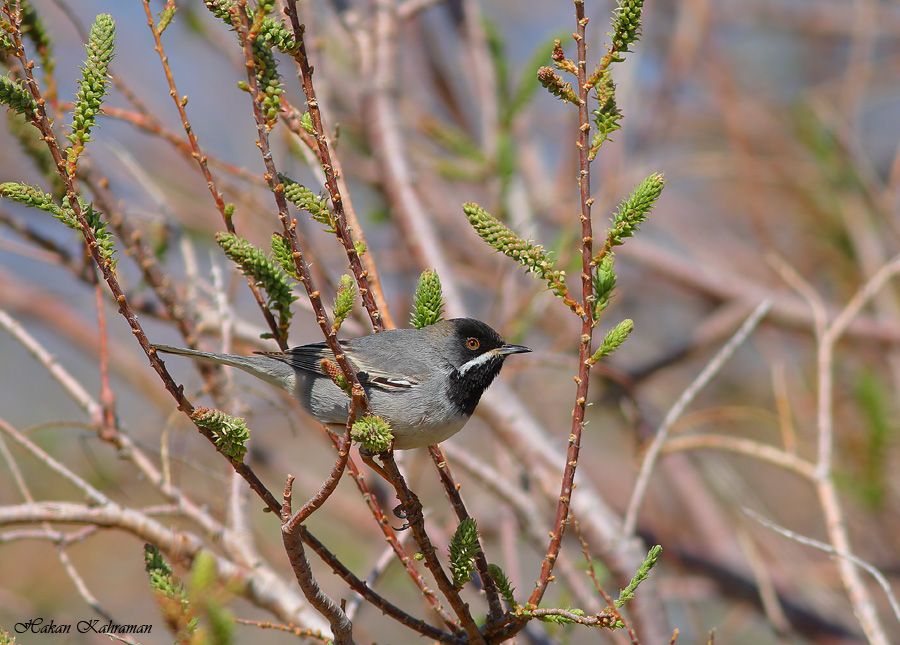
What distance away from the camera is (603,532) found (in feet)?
11.5

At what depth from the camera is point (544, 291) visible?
3.36 m

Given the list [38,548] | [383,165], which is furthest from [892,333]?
[38,548]

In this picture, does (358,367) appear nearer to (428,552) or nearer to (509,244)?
(428,552)

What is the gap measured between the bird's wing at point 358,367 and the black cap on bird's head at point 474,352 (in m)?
0.21

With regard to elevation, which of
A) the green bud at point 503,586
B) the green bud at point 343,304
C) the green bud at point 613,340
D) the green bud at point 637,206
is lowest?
the green bud at point 503,586

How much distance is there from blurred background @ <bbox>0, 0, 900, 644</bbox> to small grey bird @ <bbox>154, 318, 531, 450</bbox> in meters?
0.21

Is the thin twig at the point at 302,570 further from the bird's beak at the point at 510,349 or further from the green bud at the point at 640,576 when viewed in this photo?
the bird's beak at the point at 510,349

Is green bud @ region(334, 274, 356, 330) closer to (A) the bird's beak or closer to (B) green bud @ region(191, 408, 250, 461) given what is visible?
(B) green bud @ region(191, 408, 250, 461)

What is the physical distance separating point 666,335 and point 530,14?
4.39 metres

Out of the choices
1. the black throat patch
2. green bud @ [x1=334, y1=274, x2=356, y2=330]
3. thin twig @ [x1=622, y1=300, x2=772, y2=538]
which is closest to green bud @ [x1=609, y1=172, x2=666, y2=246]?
green bud @ [x1=334, y1=274, x2=356, y2=330]

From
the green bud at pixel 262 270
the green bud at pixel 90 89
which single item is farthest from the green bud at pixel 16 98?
the green bud at pixel 262 270

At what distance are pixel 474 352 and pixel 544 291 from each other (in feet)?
1.18

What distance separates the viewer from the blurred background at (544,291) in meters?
4.16

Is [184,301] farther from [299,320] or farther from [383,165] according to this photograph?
[299,320]
